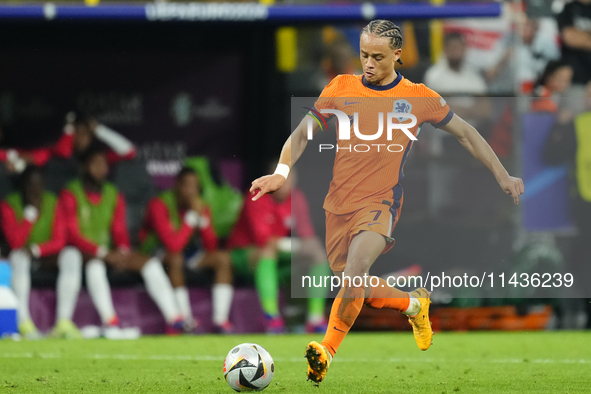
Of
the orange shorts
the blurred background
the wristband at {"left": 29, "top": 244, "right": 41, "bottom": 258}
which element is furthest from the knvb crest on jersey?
the wristband at {"left": 29, "top": 244, "right": 41, "bottom": 258}

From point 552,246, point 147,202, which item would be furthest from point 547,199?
point 147,202

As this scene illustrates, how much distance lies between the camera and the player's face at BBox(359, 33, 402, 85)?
6004 millimetres

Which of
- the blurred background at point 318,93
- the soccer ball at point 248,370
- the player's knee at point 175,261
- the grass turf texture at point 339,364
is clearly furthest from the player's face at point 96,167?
the soccer ball at point 248,370

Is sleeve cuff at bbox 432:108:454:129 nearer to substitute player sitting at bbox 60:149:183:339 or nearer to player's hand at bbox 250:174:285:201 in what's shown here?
player's hand at bbox 250:174:285:201

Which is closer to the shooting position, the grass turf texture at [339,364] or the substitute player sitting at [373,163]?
the substitute player sitting at [373,163]

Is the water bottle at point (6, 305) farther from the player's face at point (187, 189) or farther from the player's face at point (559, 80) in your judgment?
the player's face at point (559, 80)

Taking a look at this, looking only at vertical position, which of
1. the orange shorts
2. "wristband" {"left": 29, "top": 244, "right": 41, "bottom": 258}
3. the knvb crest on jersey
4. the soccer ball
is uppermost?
the knvb crest on jersey

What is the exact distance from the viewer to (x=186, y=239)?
34.7 ft

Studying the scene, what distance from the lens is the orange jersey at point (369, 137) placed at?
6.21 m

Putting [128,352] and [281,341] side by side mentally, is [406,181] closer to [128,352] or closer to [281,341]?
[281,341]

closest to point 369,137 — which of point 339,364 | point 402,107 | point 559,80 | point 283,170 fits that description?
point 402,107

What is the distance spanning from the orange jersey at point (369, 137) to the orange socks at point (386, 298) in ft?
1.56

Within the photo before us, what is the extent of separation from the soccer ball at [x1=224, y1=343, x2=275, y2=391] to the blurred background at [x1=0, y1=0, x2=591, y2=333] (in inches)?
190

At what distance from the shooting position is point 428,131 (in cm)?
1091
